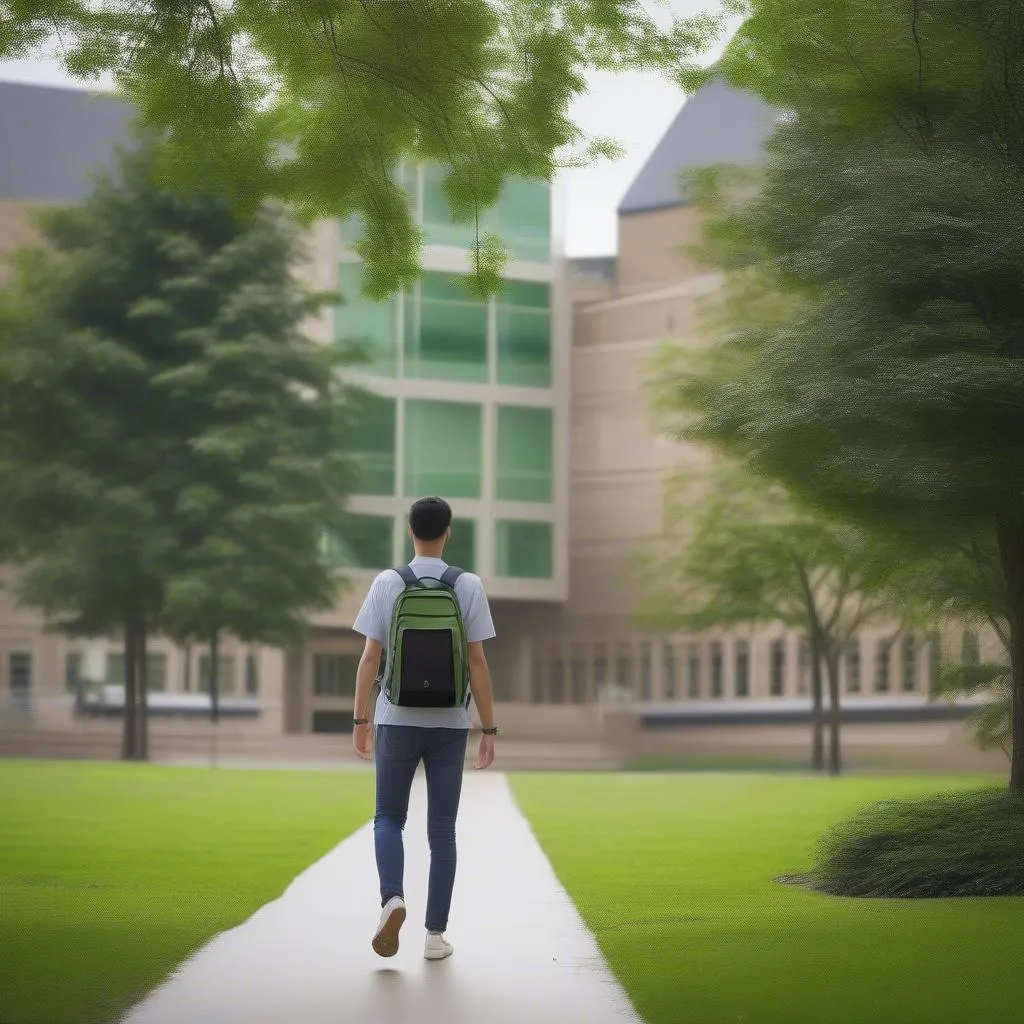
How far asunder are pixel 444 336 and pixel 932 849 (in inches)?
1695

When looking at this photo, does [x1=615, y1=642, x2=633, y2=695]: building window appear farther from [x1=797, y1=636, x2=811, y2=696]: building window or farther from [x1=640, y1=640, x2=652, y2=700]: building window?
[x1=797, y1=636, x2=811, y2=696]: building window

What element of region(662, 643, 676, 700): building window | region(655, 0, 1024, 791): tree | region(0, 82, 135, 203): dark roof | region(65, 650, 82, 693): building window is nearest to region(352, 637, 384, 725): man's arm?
region(655, 0, 1024, 791): tree

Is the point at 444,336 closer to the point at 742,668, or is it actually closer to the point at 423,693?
the point at 742,668

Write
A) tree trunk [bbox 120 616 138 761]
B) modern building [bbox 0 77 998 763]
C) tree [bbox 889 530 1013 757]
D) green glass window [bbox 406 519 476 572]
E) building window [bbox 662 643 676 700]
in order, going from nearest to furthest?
tree [bbox 889 530 1013 757] < tree trunk [bbox 120 616 138 761] < modern building [bbox 0 77 998 763] < green glass window [bbox 406 519 476 572] < building window [bbox 662 643 676 700]

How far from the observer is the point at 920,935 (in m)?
9.46

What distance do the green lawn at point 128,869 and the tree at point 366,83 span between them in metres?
3.76

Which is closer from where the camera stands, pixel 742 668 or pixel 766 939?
pixel 766 939

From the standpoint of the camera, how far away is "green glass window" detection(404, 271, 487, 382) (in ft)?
175

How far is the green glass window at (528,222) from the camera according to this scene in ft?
173

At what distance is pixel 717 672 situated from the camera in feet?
203

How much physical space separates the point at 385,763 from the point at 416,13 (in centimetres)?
358

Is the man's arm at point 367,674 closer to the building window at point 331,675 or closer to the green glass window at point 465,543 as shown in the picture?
the green glass window at point 465,543

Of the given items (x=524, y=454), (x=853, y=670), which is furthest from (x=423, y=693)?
(x=853, y=670)

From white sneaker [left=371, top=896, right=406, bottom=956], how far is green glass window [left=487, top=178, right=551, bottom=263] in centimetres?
4560
